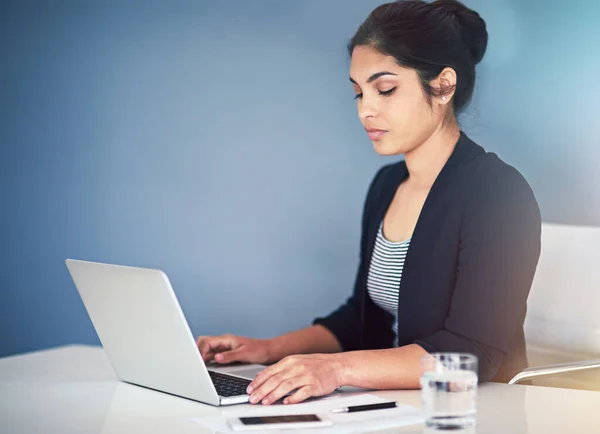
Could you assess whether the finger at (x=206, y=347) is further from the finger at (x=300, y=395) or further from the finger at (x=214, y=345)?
the finger at (x=300, y=395)

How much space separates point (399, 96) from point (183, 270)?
1.52m

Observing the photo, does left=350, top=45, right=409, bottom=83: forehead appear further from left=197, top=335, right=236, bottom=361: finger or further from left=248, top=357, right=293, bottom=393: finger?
left=248, top=357, right=293, bottom=393: finger

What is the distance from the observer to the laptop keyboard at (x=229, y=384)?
1.43 meters

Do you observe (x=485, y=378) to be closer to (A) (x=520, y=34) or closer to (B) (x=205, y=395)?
(B) (x=205, y=395)

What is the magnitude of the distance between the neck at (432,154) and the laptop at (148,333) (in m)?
0.72

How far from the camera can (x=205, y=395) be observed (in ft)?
4.46

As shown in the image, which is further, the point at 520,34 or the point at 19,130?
the point at 19,130

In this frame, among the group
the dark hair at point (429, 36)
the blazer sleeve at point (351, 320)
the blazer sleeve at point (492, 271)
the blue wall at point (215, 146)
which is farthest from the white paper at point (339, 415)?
the blue wall at point (215, 146)

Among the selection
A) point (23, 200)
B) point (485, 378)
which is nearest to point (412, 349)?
point (485, 378)

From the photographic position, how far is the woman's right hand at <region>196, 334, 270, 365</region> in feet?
5.90

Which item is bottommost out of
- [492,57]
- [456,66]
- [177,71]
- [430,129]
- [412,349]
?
[412,349]

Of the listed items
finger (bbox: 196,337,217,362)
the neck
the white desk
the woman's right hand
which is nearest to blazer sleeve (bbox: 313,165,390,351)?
Result: the neck

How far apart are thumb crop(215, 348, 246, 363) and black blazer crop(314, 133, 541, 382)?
1.23ft

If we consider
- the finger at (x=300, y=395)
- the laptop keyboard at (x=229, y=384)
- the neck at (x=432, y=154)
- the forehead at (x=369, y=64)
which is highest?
the forehead at (x=369, y=64)
